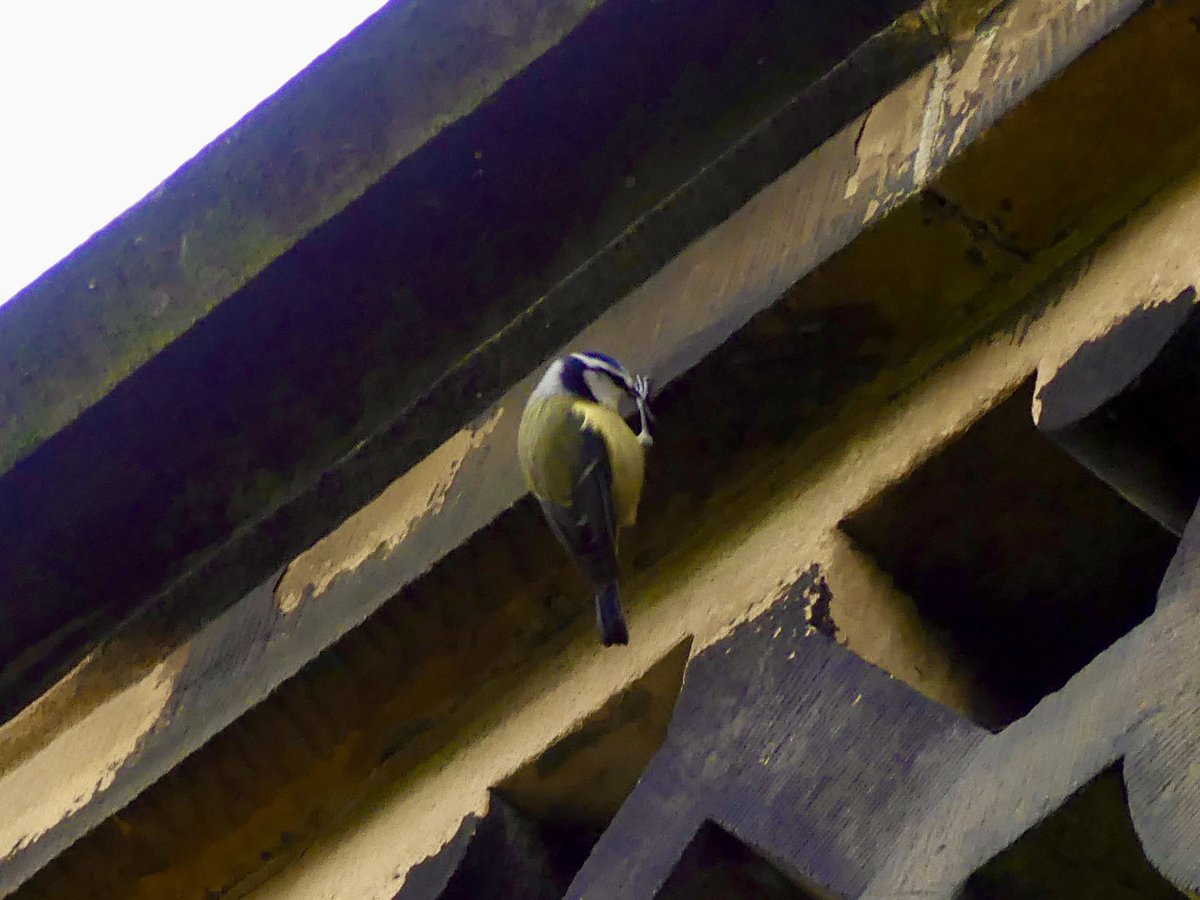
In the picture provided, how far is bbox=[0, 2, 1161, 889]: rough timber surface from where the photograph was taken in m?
2.07

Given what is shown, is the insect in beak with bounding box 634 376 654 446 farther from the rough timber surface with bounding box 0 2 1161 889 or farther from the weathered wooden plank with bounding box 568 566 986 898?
the weathered wooden plank with bounding box 568 566 986 898

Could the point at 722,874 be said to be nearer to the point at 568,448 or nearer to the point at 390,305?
the point at 568,448

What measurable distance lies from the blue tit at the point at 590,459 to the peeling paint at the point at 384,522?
14cm

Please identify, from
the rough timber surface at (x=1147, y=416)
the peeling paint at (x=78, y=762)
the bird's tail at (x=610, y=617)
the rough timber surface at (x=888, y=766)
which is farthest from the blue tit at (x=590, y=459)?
the peeling paint at (x=78, y=762)

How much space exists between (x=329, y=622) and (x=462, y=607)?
0.23m

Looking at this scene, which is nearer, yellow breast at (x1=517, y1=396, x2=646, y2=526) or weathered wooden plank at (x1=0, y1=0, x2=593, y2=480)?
yellow breast at (x1=517, y1=396, x2=646, y2=526)

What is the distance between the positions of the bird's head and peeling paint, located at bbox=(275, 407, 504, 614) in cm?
15

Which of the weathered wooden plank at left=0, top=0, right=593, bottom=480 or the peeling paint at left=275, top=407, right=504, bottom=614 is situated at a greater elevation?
the weathered wooden plank at left=0, top=0, right=593, bottom=480

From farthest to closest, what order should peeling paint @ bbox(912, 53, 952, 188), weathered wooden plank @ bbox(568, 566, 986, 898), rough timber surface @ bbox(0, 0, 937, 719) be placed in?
1. rough timber surface @ bbox(0, 0, 937, 719)
2. peeling paint @ bbox(912, 53, 952, 188)
3. weathered wooden plank @ bbox(568, 566, 986, 898)

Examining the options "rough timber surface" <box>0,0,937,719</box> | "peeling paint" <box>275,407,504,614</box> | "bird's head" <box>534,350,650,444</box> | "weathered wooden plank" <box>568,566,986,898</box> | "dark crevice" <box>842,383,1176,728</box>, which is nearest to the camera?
"weathered wooden plank" <box>568,566,986,898</box>

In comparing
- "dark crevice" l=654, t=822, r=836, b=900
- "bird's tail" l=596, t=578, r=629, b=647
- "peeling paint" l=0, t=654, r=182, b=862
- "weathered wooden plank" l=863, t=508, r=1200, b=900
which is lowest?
"weathered wooden plank" l=863, t=508, r=1200, b=900

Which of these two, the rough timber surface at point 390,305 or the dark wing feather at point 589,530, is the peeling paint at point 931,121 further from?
the dark wing feather at point 589,530

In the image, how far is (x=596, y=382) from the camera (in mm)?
2600

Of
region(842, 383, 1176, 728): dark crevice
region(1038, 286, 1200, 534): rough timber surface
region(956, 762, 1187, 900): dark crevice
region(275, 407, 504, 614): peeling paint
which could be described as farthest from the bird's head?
region(956, 762, 1187, 900): dark crevice
